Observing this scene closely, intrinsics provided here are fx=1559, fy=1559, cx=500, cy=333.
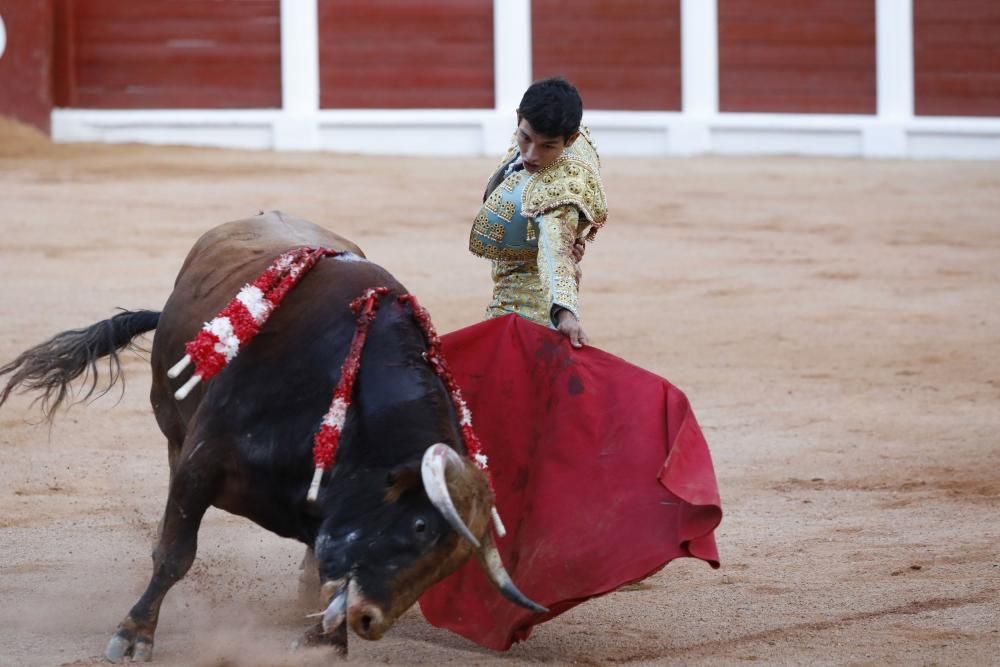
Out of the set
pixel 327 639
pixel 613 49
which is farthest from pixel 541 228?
pixel 613 49

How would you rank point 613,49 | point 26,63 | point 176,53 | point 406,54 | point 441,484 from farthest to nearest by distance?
1. point 613,49
2. point 406,54
3. point 176,53
4. point 26,63
5. point 441,484

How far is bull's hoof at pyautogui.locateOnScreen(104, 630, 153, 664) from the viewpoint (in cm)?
301

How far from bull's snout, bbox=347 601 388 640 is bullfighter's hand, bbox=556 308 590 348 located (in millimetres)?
840

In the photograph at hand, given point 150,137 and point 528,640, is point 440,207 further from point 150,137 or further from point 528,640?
point 528,640

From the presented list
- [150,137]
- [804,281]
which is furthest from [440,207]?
[150,137]

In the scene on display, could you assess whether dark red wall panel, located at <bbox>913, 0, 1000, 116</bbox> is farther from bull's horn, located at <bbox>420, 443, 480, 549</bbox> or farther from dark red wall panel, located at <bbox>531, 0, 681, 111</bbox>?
bull's horn, located at <bbox>420, 443, 480, 549</bbox>

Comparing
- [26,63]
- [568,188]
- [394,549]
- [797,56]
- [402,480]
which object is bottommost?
[394,549]

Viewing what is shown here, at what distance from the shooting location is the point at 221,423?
303 cm

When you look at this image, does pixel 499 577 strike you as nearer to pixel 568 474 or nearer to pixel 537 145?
pixel 568 474

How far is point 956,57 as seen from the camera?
1245 centimetres

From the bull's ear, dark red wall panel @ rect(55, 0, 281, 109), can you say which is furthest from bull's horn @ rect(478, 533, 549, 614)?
dark red wall panel @ rect(55, 0, 281, 109)

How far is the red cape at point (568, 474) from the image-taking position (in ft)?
10.0

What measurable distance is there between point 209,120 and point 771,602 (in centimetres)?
928

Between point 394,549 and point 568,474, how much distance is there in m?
0.66
